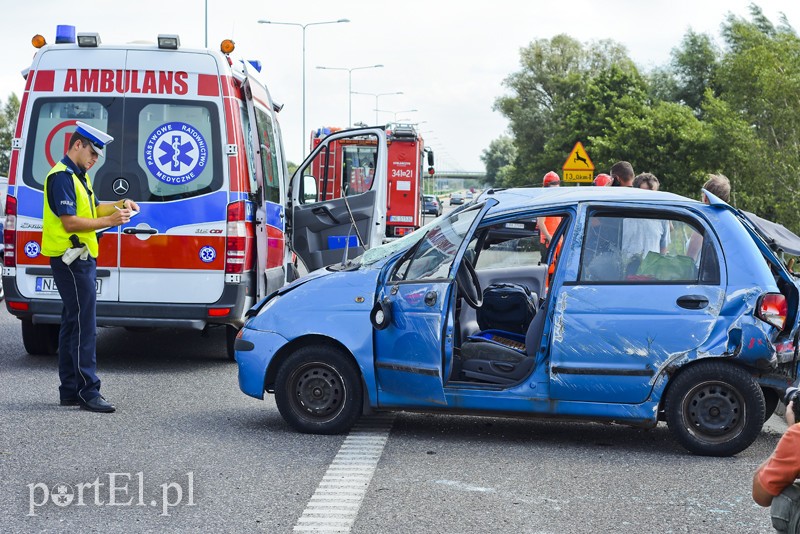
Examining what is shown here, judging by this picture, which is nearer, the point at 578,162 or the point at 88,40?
the point at 88,40

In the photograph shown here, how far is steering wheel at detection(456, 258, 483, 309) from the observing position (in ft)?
23.5

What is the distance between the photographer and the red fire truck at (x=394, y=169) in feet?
91.8

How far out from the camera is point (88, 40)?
32.5ft

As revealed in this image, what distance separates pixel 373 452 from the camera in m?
6.87

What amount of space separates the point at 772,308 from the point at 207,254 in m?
4.89

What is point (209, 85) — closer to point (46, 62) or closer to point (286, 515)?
point (46, 62)

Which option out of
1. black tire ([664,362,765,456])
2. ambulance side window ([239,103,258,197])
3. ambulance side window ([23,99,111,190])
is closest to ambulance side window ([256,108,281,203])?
ambulance side window ([239,103,258,197])

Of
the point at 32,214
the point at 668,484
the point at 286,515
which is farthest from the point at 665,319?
the point at 32,214

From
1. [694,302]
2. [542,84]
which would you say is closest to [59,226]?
[694,302]

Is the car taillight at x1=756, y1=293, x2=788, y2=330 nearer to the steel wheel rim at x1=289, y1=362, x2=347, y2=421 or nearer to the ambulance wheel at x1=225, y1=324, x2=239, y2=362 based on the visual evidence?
the steel wheel rim at x1=289, y1=362, x2=347, y2=421

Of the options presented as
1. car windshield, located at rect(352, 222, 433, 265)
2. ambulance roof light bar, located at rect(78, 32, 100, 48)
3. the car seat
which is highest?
ambulance roof light bar, located at rect(78, 32, 100, 48)

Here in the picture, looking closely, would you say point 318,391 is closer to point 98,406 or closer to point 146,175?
point 98,406

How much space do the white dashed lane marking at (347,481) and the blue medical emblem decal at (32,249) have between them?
12.0 feet

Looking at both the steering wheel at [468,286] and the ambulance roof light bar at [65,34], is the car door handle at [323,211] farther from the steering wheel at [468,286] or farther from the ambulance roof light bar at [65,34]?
the steering wheel at [468,286]
